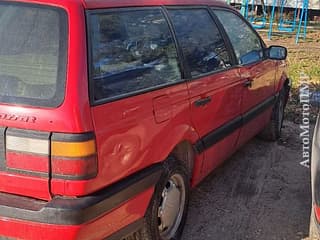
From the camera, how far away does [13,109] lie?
2.26m

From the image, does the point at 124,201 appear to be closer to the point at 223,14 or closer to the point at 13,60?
the point at 13,60

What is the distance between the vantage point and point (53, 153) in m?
2.23

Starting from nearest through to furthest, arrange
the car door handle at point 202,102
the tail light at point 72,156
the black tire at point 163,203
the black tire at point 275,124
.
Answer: the tail light at point 72,156, the black tire at point 163,203, the car door handle at point 202,102, the black tire at point 275,124

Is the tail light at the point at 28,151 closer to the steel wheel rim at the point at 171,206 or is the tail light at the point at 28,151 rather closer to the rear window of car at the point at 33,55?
the rear window of car at the point at 33,55

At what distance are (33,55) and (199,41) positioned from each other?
1.51 metres

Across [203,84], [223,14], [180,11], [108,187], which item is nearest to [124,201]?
[108,187]

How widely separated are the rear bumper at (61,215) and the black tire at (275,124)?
3.20m

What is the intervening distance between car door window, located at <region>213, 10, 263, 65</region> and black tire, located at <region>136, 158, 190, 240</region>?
1.38 metres

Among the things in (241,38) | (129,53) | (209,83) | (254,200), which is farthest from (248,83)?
(129,53)

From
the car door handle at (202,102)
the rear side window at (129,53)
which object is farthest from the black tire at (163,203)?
the rear side window at (129,53)

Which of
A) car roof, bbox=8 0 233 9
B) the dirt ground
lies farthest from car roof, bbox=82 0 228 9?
the dirt ground

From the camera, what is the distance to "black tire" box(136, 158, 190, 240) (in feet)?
9.34

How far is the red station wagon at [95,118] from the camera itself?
225 cm

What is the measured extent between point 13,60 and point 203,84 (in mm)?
1431
